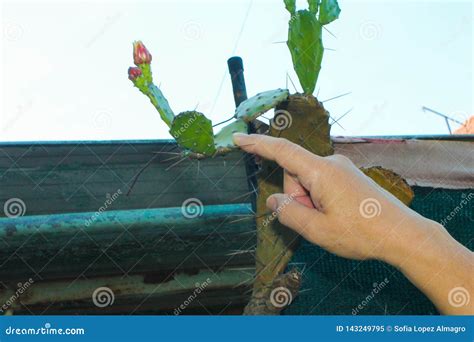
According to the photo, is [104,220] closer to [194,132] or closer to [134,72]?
[194,132]

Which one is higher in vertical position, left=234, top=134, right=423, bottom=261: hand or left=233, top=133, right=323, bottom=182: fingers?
left=233, top=133, right=323, bottom=182: fingers

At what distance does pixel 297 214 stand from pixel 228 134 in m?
0.75

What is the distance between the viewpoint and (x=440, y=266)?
1.54 m

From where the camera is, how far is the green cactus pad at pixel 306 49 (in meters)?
2.39

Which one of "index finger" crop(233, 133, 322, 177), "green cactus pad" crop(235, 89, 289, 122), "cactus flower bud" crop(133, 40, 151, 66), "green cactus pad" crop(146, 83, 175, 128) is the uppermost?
"cactus flower bud" crop(133, 40, 151, 66)

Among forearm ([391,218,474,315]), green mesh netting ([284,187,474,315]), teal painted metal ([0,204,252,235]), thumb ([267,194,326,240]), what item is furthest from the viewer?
green mesh netting ([284,187,474,315])

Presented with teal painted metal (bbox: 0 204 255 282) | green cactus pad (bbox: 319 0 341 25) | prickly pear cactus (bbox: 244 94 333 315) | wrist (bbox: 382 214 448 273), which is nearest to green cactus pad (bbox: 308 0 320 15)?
green cactus pad (bbox: 319 0 341 25)

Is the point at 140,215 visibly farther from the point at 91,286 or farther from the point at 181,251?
the point at 91,286

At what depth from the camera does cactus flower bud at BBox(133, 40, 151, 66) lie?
242 cm

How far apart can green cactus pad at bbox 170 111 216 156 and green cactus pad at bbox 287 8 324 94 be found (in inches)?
16.5

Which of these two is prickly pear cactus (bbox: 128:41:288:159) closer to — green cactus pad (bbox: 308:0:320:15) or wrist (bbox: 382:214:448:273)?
green cactus pad (bbox: 308:0:320:15)

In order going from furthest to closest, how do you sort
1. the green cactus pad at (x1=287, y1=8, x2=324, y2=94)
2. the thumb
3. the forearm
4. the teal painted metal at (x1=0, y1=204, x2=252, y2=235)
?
the green cactus pad at (x1=287, y1=8, x2=324, y2=94) → the teal painted metal at (x1=0, y1=204, x2=252, y2=235) → the thumb → the forearm

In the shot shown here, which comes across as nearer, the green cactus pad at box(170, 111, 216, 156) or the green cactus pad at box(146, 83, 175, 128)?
the green cactus pad at box(170, 111, 216, 156)

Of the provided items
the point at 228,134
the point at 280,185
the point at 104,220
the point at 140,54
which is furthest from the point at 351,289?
the point at 140,54
